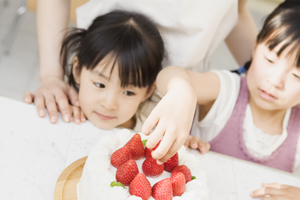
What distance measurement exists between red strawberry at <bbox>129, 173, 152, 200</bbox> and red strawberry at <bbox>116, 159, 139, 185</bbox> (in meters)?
0.02

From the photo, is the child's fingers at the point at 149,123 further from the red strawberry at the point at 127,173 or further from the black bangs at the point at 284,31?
the black bangs at the point at 284,31

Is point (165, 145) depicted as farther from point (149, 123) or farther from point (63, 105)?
point (63, 105)

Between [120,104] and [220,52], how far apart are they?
6.80 ft

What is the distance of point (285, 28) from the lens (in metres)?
1.10

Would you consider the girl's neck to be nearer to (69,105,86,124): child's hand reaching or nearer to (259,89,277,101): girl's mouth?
(259,89,277,101): girl's mouth

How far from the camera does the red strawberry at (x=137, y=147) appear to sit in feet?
2.52

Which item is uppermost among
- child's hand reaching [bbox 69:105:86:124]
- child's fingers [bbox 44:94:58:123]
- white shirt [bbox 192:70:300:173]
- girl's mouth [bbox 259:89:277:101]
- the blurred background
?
girl's mouth [bbox 259:89:277:101]

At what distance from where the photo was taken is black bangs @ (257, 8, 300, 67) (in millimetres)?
1066

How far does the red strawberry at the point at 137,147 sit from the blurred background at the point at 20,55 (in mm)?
1470

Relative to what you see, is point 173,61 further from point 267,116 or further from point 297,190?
point 297,190

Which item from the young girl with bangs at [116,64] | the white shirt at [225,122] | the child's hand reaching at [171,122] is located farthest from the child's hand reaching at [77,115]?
the white shirt at [225,122]

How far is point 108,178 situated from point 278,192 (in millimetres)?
467

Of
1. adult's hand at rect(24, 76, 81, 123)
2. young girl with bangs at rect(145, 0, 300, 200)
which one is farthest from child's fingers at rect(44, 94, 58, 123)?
young girl with bangs at rect(145, 0, 300, 200)

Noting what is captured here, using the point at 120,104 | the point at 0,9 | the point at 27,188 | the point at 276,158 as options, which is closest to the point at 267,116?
the point at 276,158
